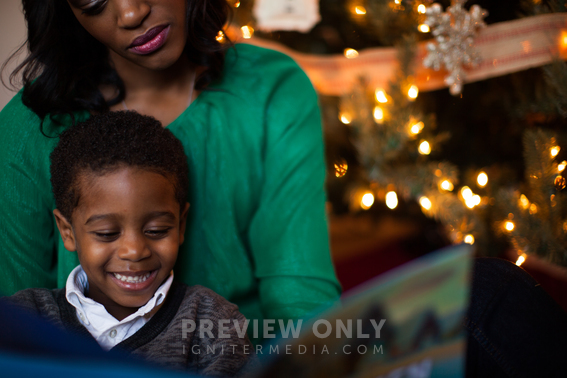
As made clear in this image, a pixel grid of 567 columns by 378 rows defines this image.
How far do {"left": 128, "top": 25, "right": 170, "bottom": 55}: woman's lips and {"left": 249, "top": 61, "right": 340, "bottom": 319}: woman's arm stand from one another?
0.77ft

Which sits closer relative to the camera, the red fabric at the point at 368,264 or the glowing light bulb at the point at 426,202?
the glowing light bulb at the point at 426,202

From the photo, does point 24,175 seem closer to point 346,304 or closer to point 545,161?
point 346,304

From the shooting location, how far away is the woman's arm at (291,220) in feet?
2.49

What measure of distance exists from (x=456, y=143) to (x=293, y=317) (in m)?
0.91

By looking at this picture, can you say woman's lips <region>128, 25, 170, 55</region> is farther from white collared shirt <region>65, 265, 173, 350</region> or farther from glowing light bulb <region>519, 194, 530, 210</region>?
glowing light bulb <region>519, 194, 530, 210</region>

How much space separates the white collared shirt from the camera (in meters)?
0.61

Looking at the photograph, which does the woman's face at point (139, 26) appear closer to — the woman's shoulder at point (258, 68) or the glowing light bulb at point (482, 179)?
the woman's shoulder at point (258, 68)

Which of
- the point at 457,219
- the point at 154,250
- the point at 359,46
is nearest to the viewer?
the point at 154,250

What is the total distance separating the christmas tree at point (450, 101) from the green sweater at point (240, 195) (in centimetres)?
35

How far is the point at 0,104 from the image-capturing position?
0.71 m

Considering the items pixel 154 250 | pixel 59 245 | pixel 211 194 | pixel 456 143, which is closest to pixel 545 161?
pixel 456 143

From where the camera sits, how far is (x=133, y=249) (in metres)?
0.59

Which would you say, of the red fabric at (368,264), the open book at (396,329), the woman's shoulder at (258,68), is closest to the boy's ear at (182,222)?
the woman's shoulder at (258,68)

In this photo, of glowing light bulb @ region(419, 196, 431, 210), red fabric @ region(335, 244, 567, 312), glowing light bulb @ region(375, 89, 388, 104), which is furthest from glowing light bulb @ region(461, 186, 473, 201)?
red fabric @ region(335, 244, 567, 312)
